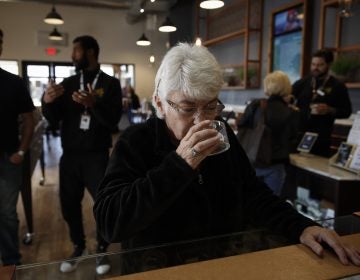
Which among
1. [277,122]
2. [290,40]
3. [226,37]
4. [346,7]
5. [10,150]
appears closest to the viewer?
[10,150]

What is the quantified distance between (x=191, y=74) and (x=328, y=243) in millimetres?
592

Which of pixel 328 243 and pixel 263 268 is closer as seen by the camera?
pixel 263 268

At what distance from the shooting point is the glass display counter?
2.50 feet

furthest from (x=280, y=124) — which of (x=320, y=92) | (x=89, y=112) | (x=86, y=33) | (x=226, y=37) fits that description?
(x=86, y=33)

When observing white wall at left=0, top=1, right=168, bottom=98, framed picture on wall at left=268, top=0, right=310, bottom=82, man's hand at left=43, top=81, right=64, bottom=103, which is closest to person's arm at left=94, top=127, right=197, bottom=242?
man's hand at left=43, top=81, right=64, bottom=103

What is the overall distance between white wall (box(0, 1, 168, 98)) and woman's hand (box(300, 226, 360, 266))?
8.93 metres

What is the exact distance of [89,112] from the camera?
2.61 meters

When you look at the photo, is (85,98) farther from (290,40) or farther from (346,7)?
(290,40)

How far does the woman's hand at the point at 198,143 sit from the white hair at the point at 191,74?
0.18m

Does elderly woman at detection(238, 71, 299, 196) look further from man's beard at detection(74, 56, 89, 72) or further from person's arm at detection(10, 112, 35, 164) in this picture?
person's arm at detection(10, 112, 35, 164)

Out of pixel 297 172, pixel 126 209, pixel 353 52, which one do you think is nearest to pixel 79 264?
pixel 126 209

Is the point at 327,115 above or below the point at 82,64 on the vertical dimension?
below

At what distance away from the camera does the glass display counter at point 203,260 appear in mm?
761

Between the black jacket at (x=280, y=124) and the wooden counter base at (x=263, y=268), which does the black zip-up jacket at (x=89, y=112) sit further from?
the wooden counter base at (x=263, y=268)
